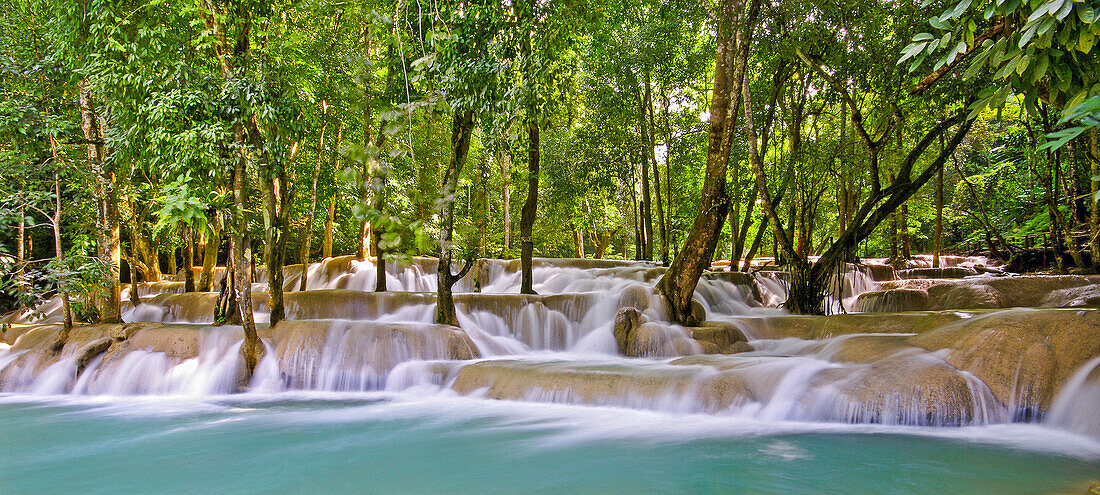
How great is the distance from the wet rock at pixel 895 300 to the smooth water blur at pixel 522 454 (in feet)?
19.5

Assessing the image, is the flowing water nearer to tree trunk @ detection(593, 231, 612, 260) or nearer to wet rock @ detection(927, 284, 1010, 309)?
wet rock @ detection(927, 284, 1010, 309)

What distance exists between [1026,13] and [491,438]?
17.4 ft

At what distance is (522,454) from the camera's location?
4840 millimetres

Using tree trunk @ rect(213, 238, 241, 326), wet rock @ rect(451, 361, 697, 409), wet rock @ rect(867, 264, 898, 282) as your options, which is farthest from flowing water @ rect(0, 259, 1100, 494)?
wet rock @ rect(867, 264, 898, 282)

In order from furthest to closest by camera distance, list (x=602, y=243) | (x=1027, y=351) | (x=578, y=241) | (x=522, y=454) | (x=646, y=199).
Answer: (x=602, y=243)
(x=578, y=241)
(x=646, y=199)
(x=1027, y=351)
(x=522, y=454)

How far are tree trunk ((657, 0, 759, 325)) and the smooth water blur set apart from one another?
3.71 meters

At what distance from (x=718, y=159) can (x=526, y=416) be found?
5109 millimetres

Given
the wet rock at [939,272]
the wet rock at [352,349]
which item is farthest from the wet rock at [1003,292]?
the wet rock at [352,349]

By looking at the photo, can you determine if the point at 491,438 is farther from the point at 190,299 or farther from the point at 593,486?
the point at 190,299

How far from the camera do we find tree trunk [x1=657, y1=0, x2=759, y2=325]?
891 cm

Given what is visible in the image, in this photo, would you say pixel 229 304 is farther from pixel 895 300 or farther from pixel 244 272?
pixel 895 300

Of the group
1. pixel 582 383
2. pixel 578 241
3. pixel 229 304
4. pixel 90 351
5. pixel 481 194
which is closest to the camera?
pixel 582 383

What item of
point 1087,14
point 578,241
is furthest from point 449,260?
point 578,241

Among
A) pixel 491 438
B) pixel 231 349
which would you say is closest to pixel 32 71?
pixel 231 349
